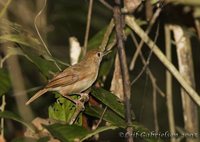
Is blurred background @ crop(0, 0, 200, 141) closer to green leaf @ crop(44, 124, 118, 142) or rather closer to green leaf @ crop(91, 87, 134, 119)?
green leaf @ crop(44, 124, 118, 142)

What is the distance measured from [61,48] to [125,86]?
3.94 metres

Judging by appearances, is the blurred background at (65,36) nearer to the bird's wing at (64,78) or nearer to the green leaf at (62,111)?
the bird's wing at (64,78)

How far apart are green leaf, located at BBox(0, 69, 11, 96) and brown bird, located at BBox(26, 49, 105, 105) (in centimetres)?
55

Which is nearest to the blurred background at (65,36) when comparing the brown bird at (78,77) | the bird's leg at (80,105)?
the brown bird at (78,77)

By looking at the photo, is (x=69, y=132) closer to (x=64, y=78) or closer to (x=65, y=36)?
(x=64, y=78)

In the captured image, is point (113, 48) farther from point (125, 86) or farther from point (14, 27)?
point (125, 86)

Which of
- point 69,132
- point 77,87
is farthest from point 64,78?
point 69,132

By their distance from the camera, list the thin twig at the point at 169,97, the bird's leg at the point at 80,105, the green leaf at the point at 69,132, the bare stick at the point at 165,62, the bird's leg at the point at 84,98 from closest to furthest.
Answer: the green leaf at the point at 69,132, the bird's leg at the point at 80,105, the bird's leg at the point at 84,98, the bare stick at the point at 165,62, the thin twig at the point at 169,97

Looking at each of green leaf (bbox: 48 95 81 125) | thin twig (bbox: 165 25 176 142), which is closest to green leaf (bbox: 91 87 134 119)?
green leaf (bbox: 48 95 81 125)

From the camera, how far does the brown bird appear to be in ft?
15.0

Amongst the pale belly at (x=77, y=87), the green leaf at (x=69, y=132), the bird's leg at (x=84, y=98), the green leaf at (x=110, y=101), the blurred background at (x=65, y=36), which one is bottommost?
the green leaf at (x=69, y=132)

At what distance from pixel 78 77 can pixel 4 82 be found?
1.02 meters

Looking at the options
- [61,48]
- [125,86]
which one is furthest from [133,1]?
[61,48]

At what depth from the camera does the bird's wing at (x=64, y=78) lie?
14.7 ft
